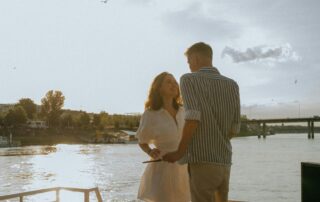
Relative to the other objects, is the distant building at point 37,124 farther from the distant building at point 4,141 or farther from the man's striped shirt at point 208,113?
the man's striped shirt at point 208,113

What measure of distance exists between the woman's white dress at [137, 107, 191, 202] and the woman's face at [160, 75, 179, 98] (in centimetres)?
16

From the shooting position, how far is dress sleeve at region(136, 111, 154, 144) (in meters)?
3.69

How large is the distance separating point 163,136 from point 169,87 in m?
0.41

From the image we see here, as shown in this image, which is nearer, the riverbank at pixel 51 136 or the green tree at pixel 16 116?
the green tree at pixel 16 116

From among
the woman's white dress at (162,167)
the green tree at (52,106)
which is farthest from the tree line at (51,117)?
the woman's white dress at (162,167)

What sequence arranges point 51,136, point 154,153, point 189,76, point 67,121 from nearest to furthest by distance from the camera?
1. point 189,76
2. point 154,153
3. point 51,136
4. point 67,121

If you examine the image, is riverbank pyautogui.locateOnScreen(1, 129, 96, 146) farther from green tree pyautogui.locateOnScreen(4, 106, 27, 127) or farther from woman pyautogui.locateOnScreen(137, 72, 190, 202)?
woman pyautogui.locateOnScreen(137, 72, 190, 202)

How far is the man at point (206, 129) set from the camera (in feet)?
9.11

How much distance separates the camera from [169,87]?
3.73m

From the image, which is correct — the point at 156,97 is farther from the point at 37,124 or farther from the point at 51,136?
the point at 37,124

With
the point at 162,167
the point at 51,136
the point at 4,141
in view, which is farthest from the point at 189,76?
the point at 51,136

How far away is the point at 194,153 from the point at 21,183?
52.9 m

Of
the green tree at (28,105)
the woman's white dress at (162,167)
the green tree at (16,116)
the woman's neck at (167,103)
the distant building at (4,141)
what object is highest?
the green tree at (28,105)

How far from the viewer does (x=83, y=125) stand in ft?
546
